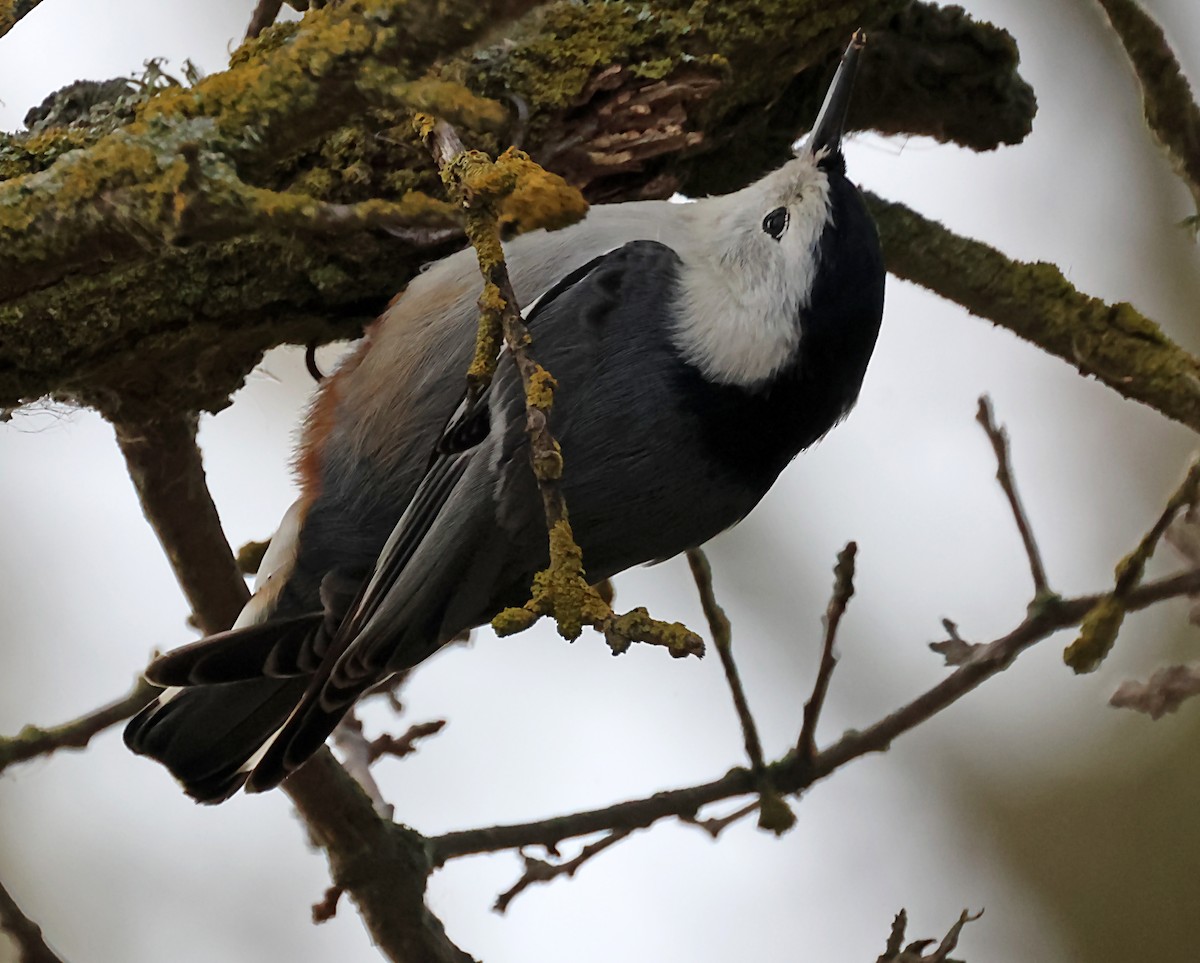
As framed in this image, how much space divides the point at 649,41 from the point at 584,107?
0.10 metres

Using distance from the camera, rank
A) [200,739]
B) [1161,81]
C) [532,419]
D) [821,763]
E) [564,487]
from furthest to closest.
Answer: [1161,81] → [821,763] → [200,739] → [564,487] → [532,419]

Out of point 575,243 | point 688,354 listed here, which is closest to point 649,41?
point 575,243

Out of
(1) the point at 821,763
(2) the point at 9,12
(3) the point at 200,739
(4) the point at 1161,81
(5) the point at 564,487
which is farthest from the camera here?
Result: (4) the point at 1161,81

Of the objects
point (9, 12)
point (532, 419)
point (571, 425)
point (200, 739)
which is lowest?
point (532, 419)

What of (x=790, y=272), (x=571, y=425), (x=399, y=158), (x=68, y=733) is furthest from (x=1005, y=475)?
(x=68, y=733)

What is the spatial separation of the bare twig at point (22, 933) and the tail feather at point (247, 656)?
29cm

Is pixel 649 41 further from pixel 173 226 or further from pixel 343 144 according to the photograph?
pixel 173 226

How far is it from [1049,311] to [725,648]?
562 millimetres

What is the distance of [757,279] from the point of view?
135 centimetres

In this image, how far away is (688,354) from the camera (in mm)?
1315

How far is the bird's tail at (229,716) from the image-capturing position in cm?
131

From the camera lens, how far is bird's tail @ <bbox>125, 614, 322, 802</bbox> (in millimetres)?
1309

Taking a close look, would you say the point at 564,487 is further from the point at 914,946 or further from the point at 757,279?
the point at 914,946

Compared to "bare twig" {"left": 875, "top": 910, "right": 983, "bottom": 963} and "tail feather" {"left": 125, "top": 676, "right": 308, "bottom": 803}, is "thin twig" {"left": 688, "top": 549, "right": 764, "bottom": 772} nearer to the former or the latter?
"bare twig" {"left": 875, "top": 910, "right": 983, "bottom": 963}
